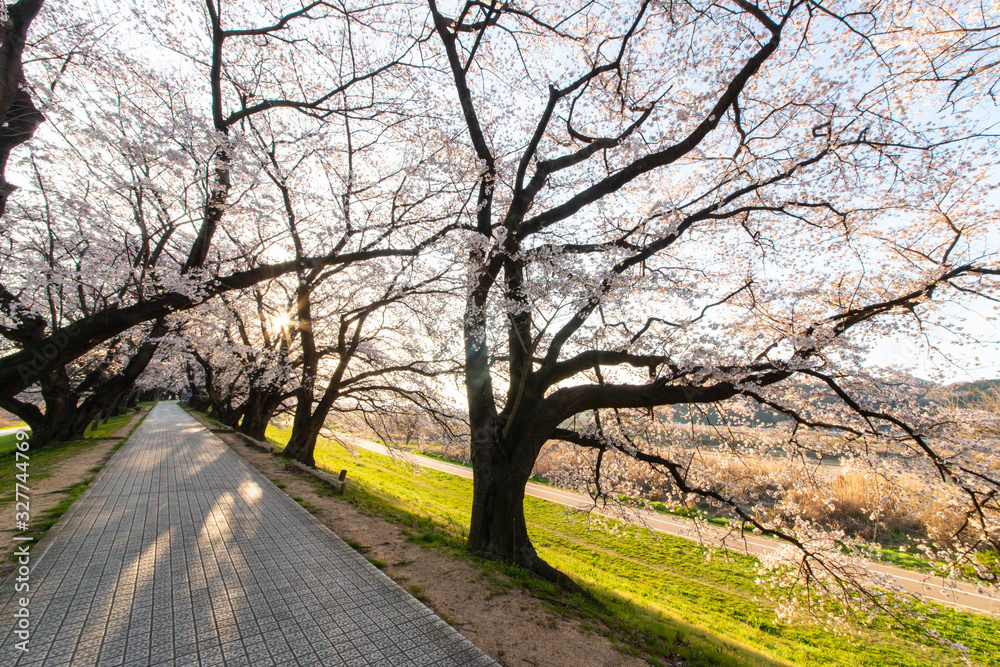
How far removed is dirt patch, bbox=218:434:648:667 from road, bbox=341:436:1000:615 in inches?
131

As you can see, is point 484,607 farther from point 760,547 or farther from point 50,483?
point 760,547

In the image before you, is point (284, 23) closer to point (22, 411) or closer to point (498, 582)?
point (498, 582)

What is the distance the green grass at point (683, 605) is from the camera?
564cm

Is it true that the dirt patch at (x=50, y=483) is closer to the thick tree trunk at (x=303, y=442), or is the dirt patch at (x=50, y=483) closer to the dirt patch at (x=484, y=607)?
the dirt patch at (x=484, y=607)

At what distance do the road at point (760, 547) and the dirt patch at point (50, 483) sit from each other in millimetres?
8511

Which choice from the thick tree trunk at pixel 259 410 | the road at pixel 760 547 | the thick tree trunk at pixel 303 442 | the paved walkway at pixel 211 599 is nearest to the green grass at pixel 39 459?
the paved walkway at pixel 211 599

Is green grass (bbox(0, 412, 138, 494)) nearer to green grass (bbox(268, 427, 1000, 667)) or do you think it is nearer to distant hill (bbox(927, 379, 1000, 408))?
green grass (bbox(268, 427, 1000, 667))

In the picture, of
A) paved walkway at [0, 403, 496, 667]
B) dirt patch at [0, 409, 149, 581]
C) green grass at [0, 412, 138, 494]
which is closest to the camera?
paved walkway at [0, 403, 496, 667]

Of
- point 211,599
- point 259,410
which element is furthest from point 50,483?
point 259,410

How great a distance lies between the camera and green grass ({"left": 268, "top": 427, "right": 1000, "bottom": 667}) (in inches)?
222

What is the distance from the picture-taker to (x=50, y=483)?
8859 millimetres

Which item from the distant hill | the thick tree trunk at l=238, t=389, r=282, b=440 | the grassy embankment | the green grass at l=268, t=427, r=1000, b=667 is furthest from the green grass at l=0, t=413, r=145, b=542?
the distant hill

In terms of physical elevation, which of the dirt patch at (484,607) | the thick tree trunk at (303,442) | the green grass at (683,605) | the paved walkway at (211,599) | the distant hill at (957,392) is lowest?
the green grass at (683,605)

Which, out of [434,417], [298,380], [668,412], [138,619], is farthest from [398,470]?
[138,619]
